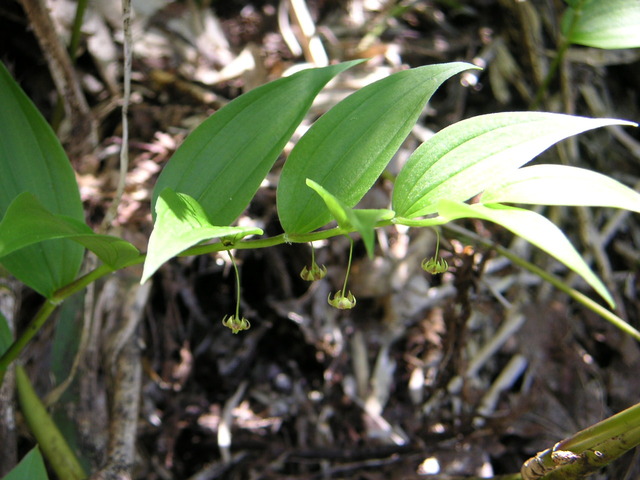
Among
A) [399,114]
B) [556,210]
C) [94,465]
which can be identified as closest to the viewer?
[399,114]

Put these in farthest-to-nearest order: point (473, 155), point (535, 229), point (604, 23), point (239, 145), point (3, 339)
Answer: point (604, 23) → point (3, 339) → point (239, 145) → point (473, 155) → point (535, 229)

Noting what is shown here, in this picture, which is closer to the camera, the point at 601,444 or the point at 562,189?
the point at 562,189

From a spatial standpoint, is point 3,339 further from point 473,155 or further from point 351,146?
A: point 473,155

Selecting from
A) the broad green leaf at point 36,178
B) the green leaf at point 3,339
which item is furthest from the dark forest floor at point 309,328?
the broad green leaf at point 36,178

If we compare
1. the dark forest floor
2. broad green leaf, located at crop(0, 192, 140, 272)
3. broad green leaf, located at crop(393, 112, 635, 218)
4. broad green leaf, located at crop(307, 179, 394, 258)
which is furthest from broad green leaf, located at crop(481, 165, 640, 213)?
the dark forest floor

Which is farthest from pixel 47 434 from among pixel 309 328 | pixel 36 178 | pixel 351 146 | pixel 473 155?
pixel 473 155

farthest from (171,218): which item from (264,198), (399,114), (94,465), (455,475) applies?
(455,475)

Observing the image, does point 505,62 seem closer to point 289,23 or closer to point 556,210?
point 556,210
